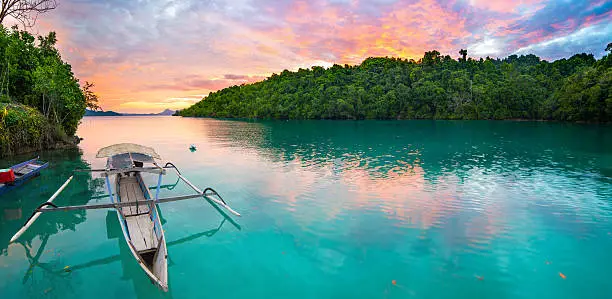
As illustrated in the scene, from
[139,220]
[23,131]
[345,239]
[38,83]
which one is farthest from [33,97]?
[345,239]

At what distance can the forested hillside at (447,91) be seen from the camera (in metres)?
79.2

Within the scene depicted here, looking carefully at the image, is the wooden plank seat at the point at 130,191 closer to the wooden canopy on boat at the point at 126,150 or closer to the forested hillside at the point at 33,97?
the wooden canopy on boat at the point at 126,150

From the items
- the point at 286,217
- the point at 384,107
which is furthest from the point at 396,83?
the point at 286,217

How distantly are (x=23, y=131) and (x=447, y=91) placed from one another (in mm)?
122059

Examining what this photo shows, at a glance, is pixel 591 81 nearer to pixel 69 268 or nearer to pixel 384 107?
pixel 384 107

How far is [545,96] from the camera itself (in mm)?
98562

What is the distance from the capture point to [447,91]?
4692 inches

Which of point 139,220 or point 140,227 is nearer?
point 140,227

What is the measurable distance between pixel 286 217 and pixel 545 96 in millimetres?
114422

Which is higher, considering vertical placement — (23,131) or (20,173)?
(23,131)

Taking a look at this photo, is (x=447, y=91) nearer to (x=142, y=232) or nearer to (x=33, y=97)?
(x=33, y=97)

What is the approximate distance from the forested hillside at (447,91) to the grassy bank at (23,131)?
328ft

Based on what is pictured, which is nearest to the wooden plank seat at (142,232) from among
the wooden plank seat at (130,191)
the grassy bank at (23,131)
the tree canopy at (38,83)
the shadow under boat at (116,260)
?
the shadow under boat at (116,260)

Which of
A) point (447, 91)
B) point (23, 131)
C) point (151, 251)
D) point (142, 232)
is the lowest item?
point (151, 251)
